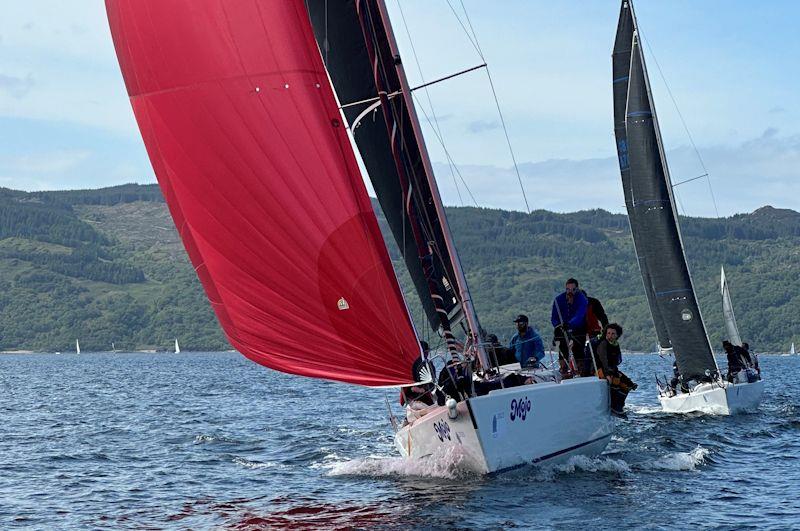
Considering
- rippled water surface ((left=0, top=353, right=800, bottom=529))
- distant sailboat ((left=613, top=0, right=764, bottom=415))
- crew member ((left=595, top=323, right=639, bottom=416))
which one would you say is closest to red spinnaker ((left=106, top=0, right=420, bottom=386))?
rippled water surface ((left=0, top=353, right=800, bottom=529))

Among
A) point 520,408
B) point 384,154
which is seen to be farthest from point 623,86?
point 520,408

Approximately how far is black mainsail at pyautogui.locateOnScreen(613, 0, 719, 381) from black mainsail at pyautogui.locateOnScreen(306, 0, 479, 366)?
1478cm

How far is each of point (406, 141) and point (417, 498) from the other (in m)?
4.80

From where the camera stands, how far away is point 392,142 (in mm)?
15961

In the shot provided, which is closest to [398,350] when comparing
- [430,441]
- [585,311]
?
[430,441]

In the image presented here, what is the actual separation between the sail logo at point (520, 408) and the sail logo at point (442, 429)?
2.77 feet

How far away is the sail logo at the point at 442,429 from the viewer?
14805mm

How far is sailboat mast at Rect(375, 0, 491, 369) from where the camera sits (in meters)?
15.2

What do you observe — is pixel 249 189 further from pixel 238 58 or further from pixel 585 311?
pixel 585 311

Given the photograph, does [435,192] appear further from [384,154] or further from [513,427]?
[513,427]

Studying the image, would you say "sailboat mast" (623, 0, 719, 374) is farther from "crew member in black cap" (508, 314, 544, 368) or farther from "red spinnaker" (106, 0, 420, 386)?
"red spinnaker" (106, 0, 420, 386)

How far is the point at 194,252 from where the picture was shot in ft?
47.8

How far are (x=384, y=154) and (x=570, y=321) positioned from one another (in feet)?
13.6

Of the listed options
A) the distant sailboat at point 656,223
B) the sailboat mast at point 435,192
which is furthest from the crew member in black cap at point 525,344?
the distant sailboat at point 656,223
